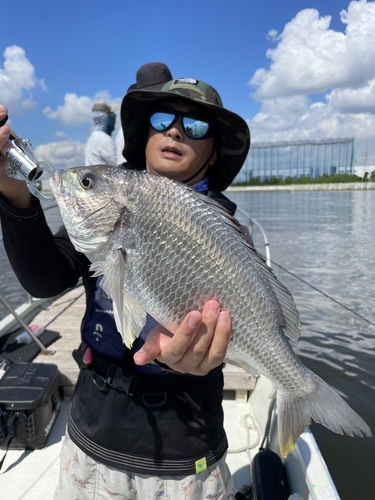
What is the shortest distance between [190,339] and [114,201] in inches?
27.5

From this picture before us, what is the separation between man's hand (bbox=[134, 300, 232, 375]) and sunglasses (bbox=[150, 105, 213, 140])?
109cm

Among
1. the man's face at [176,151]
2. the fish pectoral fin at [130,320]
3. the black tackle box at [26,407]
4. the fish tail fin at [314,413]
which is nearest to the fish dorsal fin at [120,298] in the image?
the fish pectoral fin at [130,320]

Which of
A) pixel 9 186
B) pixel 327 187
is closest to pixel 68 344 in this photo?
pixel 9 186

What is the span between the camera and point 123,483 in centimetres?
183

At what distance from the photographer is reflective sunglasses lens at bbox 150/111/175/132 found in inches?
84.5

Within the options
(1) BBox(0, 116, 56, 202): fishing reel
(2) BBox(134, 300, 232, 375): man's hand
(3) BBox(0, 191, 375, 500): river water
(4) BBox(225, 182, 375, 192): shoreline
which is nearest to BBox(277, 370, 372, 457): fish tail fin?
(2) BBox(134, 300, 232, 375): man's hand

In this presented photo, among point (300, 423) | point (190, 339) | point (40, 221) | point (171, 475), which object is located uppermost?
point (40, 221)

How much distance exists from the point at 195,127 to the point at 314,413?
5.46 ft

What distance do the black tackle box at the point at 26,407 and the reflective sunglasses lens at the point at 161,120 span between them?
243cm

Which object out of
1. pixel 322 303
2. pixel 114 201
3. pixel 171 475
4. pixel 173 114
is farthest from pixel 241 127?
pixel 322 303

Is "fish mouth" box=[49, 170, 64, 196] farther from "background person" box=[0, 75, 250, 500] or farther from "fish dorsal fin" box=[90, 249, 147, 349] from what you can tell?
"fish dorsal fin" box=[90, 249, 147, 349]

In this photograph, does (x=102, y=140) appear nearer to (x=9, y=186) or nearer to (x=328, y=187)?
(x=9, y=186)

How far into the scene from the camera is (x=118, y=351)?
191cm

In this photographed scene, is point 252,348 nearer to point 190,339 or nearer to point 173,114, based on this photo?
point 190,339
